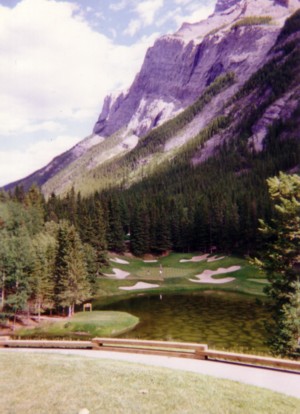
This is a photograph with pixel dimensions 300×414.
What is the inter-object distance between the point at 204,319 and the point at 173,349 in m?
33.8

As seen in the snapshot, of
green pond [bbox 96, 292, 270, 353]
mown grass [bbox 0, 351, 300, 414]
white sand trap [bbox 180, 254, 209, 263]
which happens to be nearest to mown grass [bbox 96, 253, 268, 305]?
white sand trap [bbox 180, 254, 209, 263]

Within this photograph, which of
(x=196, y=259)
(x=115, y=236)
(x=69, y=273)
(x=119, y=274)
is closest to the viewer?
(x=69, y=273)

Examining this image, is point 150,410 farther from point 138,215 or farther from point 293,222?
point 138,215

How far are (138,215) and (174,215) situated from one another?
42.6ft

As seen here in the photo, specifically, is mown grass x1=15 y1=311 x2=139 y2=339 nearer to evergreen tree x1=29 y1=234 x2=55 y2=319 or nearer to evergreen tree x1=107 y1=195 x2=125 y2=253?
evergreen tree x1=29 y1=234 x2=55 y2=319

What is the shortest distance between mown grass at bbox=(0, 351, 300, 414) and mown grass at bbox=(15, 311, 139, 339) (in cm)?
3257

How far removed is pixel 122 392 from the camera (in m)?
12.4

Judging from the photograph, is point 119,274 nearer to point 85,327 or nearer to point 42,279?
point 42,279

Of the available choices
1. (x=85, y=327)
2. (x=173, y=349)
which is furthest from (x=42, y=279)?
(x=173, y=349)

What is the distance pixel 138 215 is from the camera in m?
113

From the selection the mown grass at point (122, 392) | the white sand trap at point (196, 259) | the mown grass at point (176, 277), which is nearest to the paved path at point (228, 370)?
the mown grass at point (122, 392)

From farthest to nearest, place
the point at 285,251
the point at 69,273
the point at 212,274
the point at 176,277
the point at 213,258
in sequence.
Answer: the point at 213,258
the point at 212,274
the point at 176,277
the point at 69,273
the point at 285,251

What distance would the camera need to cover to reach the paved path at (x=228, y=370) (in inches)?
540

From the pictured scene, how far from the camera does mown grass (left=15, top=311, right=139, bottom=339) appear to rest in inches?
1853
